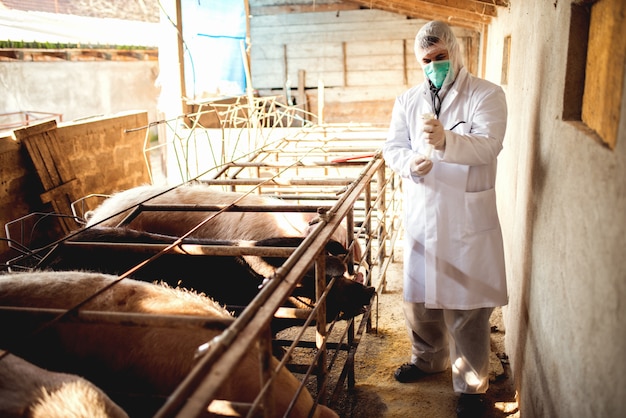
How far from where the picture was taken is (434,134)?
8.99 feet

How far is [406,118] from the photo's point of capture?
3350 mm

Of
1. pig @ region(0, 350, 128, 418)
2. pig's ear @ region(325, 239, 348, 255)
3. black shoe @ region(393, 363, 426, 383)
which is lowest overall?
black shoe @ region(393, 363, 426, 383)

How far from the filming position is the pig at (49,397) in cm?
168

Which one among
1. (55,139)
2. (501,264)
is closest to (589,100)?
(501,264)

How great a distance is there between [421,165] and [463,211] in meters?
0.38

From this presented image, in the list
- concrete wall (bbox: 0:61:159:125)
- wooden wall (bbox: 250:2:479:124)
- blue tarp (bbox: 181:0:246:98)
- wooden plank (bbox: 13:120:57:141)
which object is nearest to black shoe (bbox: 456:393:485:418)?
wooden plank (bbox: 13:120:57:141)

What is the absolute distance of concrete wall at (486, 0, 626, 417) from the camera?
4.88 ft

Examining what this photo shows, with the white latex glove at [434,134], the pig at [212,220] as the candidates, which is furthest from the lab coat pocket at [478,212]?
the pig at [212,220]

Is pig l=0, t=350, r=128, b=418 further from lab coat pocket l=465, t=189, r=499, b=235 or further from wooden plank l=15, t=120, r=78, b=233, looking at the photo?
wooden plank l=15, t=120, r=78, b=233

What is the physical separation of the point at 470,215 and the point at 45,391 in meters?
2.22

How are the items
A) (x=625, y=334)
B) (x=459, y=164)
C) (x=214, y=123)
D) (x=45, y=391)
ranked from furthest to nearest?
(x=214, y=123) < (x=459, y=164) < (x=45, y=391) < (x=625, y=334)

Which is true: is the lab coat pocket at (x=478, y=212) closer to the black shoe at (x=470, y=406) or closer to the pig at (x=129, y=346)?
the black shoe at (x=470, y=406)

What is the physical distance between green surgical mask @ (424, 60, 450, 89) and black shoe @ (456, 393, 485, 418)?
72.3 inches

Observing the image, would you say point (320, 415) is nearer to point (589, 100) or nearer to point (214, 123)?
point (589, 100)
